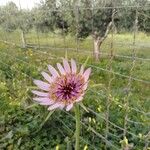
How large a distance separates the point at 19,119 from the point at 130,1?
13.0 m

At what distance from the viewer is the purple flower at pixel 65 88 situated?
1.27 m

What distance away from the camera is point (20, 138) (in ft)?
10.6

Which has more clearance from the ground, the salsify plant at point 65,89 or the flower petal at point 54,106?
the salsify plant at point 65,89

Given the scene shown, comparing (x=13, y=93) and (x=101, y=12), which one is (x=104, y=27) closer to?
(x=101, y=12)

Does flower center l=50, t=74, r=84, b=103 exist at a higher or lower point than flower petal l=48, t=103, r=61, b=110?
higher

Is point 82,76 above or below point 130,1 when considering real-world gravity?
above

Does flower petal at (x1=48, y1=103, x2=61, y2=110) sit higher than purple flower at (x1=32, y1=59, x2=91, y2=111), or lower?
lower

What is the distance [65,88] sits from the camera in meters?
1.30

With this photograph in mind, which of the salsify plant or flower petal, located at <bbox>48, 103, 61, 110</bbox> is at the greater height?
the salsify plant

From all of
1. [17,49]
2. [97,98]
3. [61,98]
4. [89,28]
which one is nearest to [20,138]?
[97,98]

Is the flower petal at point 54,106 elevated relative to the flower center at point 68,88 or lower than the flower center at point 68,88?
lower

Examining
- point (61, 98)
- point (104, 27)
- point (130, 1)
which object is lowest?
point (104, 27)

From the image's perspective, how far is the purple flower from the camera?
1.27 metres

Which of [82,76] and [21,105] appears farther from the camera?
[21,105]
